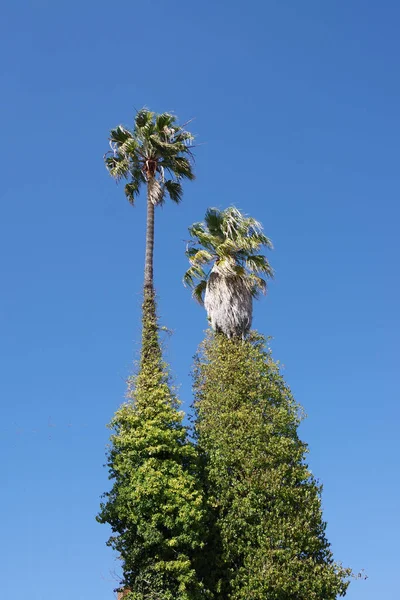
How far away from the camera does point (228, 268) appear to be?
25328 millimetres

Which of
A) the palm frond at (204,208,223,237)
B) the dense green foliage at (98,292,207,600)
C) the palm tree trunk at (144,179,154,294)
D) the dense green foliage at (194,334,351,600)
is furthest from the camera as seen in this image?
the palm frond at (204,208,223,237)

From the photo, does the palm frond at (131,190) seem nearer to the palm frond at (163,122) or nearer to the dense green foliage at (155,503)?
the palm frond at (163,122)

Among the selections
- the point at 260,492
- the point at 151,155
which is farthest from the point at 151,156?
the point at 260,492

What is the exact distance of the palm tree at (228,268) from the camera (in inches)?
974

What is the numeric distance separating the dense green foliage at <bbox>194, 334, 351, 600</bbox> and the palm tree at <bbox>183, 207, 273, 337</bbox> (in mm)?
2407

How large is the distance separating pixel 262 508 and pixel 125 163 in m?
13.9

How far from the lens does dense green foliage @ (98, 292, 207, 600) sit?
17938 millimetres

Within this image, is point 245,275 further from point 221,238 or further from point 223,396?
point 223,396

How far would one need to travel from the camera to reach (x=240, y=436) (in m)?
20.9

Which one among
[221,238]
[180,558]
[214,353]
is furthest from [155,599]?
[221,238]

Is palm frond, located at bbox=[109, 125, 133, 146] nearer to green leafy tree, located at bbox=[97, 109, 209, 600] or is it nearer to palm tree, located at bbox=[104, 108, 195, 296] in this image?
palm tree, located at bbox=[104, 108, 195, 296]

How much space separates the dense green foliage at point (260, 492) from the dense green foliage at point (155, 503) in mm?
937

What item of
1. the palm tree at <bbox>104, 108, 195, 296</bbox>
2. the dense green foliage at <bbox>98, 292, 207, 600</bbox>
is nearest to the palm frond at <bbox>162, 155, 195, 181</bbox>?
the palm tree at <bbox>104, 108, 195, 296</bbox>

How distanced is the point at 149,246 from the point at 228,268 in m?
2.93
